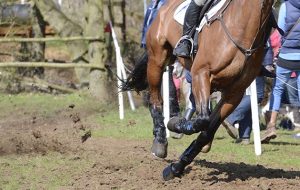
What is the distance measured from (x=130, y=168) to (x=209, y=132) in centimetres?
121

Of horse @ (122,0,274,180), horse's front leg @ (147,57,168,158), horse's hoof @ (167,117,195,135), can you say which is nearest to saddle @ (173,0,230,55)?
horse @ (122,0,274,180)

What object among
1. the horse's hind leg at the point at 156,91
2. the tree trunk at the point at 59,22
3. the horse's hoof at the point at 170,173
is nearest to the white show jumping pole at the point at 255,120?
the horse's hind leg at the point at 156,91

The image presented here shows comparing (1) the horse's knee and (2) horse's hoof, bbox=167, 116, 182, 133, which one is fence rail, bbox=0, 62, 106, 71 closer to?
(2) horse's hoof, bbox=167, 116, 182, 133

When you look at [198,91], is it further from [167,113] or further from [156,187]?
[167,113]

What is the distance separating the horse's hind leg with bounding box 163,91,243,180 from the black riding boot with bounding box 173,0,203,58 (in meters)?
0.74

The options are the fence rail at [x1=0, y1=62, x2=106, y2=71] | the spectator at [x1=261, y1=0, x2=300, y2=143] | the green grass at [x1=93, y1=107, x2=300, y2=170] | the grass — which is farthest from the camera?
the fence rail at [x1=0, y1=62, x2=106, y2=71]

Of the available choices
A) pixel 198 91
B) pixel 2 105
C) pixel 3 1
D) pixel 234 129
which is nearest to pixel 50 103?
pixel 2 105

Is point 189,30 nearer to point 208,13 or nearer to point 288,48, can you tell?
point 208,13

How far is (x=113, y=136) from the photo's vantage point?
42.3 ft

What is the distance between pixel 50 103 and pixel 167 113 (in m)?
7.08

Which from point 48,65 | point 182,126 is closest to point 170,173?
point 182,126

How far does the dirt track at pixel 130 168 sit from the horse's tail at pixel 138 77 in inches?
37.0

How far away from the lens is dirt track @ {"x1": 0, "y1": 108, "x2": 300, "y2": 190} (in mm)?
7867

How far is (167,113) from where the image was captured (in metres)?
12.2
